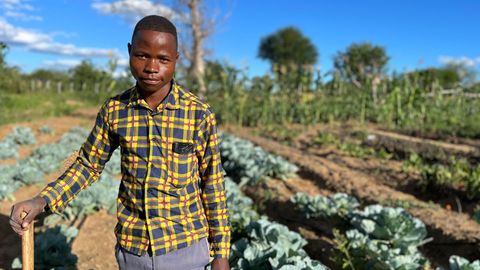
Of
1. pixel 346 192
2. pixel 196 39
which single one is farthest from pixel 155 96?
pixel 196 39

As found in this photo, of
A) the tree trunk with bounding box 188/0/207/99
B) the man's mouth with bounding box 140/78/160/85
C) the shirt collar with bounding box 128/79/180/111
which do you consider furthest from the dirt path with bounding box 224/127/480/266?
the tree trunk with bounding box 188/0/207/99

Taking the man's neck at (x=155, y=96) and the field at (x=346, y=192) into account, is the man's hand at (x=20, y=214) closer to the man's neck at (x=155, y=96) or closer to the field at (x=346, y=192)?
the field at (x=346, y=192)

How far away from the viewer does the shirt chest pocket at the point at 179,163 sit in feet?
4.99

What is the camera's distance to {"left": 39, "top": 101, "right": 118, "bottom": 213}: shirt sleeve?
1525 mm

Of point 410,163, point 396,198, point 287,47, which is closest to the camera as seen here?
point 396,198

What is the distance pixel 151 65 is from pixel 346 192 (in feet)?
14.3

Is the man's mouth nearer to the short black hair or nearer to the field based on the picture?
the short black hair

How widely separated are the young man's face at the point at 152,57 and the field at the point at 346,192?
48 centimetres

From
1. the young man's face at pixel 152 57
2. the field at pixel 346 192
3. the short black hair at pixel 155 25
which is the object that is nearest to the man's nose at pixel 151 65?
the young man's face at pixel 152 57

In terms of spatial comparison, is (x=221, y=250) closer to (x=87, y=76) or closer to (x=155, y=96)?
(x=155, y=96)

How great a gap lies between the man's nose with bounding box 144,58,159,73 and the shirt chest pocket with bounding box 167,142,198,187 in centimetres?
26

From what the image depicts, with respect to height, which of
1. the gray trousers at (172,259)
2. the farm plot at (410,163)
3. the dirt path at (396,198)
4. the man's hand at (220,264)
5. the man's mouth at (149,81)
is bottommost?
the dirt path at (396,198)

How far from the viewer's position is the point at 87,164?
5.24 ft

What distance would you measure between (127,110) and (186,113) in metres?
0.21
